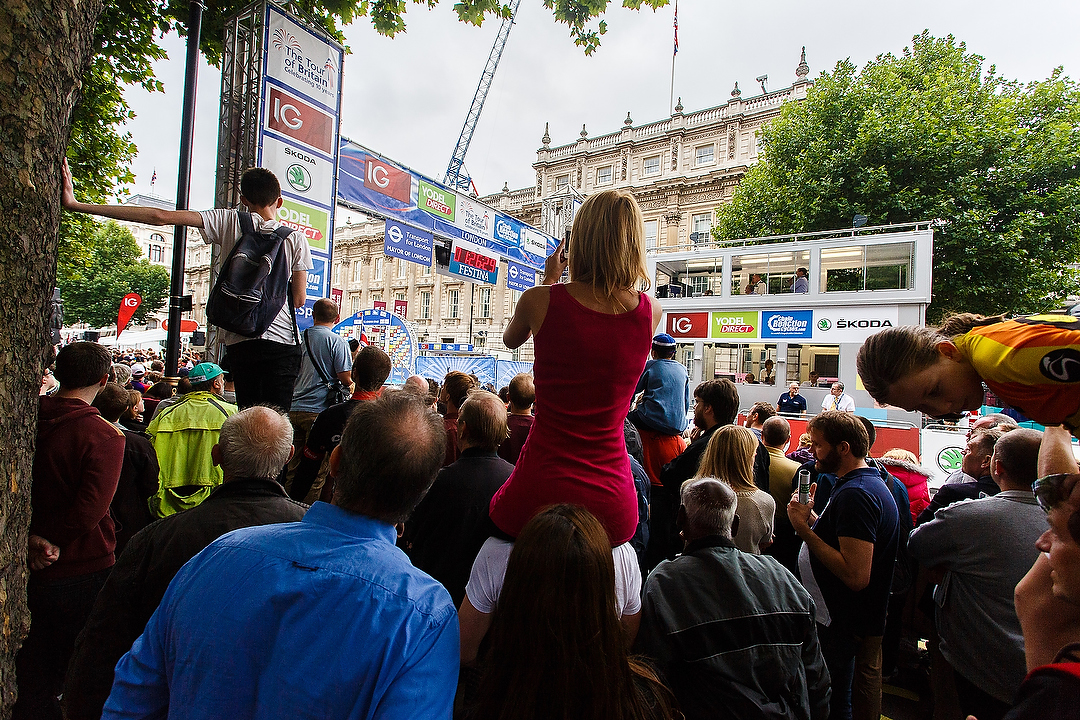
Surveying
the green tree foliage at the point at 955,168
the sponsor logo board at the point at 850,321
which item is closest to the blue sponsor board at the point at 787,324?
the sponsor logo board at the point at 850,321

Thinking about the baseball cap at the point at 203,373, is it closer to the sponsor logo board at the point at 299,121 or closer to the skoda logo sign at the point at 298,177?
the skoda logo sign at the point at 298,177

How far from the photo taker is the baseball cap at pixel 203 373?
3607 millimetres

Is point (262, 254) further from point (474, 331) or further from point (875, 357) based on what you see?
point (474, 331)

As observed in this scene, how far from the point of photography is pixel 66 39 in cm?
145

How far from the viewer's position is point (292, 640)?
1047 mm

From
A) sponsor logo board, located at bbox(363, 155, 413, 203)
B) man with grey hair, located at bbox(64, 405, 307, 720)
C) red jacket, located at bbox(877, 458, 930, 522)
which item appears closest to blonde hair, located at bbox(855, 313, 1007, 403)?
man with grey hair, located at bbox(64, 405, 307, 720)

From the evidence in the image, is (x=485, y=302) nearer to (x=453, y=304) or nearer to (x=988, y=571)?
(x=453, y=304)

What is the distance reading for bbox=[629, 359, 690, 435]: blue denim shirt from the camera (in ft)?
13.7

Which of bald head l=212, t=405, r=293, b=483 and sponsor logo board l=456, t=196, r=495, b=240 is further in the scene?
sponsor logo board l=456, t=196, r=495, b=240

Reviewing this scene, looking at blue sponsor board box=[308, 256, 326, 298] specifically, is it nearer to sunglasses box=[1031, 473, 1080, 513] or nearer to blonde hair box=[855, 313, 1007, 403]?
blonde hair box=[855, 313, 1007, 403]

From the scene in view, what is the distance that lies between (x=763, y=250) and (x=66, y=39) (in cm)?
2237

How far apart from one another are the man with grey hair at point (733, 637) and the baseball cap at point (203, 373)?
3318 mm

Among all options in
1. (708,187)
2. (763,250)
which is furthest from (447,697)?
(708,187)

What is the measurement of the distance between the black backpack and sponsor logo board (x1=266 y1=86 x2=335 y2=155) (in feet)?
11.6
